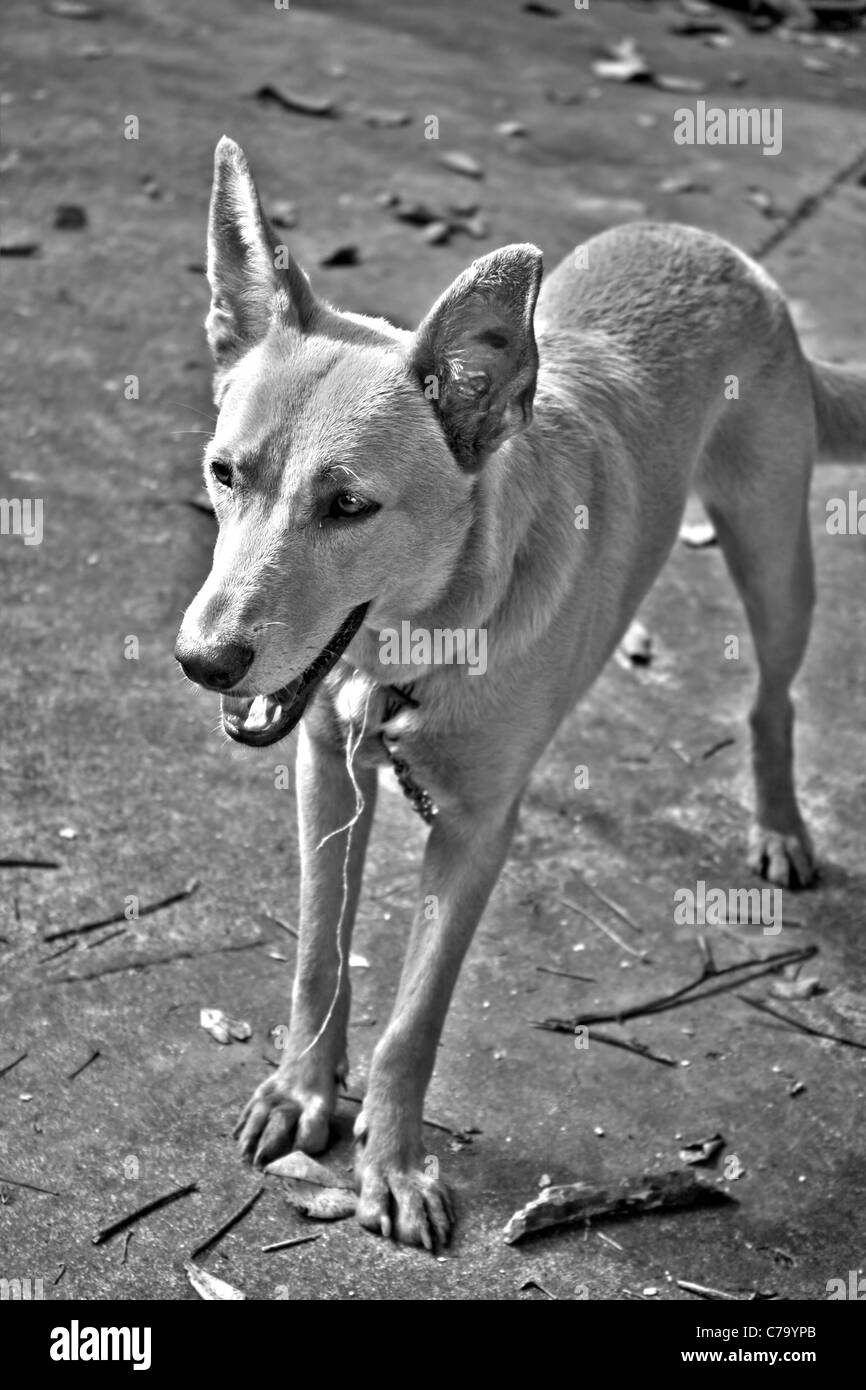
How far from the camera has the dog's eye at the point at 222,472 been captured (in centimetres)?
345

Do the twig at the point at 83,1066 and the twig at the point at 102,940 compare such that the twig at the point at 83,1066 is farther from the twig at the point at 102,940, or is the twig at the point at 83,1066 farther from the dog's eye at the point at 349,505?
the dog's eye at the point at 349,505

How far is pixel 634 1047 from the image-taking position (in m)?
4.48

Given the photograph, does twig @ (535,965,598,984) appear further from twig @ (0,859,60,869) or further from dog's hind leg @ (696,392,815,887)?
twig @ (0,859,60,869)

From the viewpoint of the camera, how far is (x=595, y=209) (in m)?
9.00

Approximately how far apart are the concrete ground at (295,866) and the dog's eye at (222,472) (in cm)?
153

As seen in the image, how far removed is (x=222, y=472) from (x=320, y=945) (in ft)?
4.22

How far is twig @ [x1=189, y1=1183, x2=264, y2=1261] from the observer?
3.69 meters

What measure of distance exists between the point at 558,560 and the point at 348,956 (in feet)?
3.73

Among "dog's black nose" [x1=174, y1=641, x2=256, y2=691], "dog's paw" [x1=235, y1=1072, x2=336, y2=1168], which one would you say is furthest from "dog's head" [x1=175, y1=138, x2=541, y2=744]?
"dog's paw" [x1=235, y1=1072, x2=336, y2=1168]

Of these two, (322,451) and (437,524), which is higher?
(322,451)

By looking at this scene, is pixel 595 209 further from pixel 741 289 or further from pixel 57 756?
pixel 57 756

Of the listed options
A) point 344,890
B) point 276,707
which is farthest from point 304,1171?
point 276,707

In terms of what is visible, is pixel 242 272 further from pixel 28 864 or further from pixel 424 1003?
pixel 28 864

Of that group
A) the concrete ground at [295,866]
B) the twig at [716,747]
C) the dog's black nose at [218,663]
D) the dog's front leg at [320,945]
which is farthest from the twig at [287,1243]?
the twig at [716,747]
